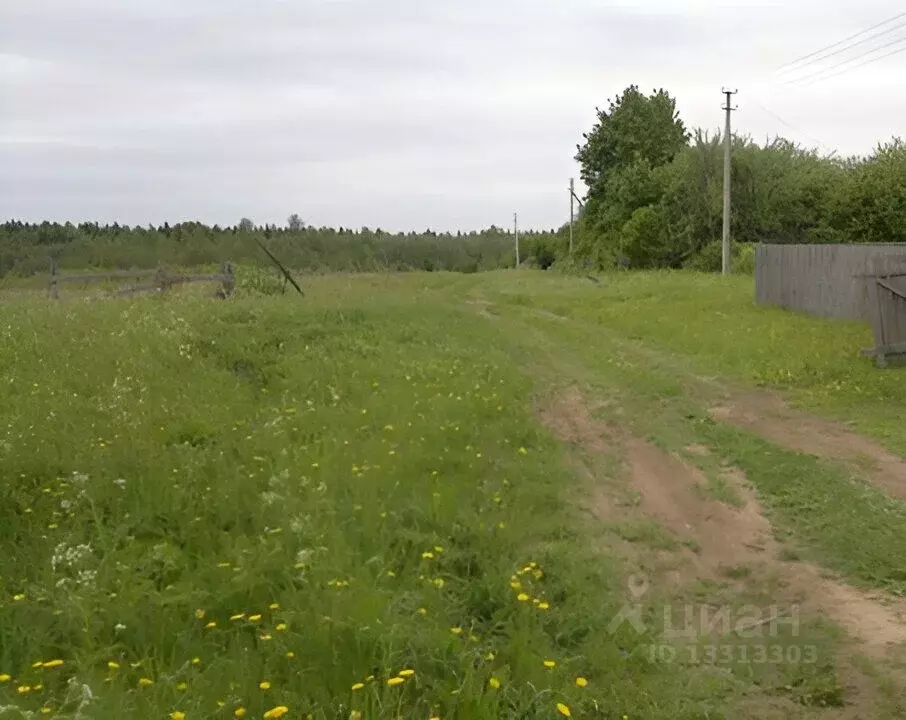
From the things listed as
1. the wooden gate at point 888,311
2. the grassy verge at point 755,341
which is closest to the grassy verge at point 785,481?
the grassy verge at point 755,341

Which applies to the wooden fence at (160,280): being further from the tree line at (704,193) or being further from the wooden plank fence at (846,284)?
the tree line at (704,193)

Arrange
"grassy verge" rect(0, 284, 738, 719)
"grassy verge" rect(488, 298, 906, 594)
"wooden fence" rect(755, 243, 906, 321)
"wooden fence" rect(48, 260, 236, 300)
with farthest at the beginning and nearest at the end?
"wooden fence" rect(48, 260, 236, 300) → "wooden fence" rect(755, 243, 906, 321) → "grassy verge" rect(488, 298, 906, 594) → "grassy verge" rect(0, 284, 738, 719)

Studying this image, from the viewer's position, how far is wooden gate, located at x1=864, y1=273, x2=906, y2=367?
12.3 metres

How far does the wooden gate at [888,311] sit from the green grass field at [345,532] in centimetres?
59

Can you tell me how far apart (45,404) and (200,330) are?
16.0ft

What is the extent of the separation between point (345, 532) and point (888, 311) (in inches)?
407

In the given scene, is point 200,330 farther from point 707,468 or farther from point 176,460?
point 707,468

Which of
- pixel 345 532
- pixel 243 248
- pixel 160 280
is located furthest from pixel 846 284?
pixel 243 248

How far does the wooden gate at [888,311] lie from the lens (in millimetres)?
12281

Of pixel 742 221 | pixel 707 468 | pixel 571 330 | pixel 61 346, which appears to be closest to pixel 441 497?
pixel 707 468

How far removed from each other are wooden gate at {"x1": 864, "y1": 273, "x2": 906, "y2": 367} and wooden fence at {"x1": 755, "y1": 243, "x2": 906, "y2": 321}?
2.95 m

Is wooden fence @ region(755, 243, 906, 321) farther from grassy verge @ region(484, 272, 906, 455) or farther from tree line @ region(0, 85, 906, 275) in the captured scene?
tree line @ region(0, 85, 906, 275)

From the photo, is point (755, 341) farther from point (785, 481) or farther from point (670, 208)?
point (670, 208)

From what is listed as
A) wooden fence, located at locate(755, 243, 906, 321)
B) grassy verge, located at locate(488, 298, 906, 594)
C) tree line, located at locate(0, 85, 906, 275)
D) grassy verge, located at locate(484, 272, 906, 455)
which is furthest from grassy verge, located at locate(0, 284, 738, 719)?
tree line, located at locate(0, 85, 906, 275)
